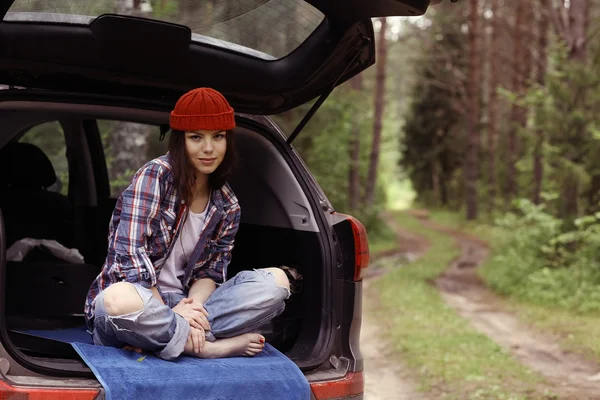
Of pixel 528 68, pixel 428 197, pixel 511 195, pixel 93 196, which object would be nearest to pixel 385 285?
pixel 93 196

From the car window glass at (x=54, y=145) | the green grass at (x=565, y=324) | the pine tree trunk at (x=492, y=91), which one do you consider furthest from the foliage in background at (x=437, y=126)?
the car window glass at (x=54, y=145)

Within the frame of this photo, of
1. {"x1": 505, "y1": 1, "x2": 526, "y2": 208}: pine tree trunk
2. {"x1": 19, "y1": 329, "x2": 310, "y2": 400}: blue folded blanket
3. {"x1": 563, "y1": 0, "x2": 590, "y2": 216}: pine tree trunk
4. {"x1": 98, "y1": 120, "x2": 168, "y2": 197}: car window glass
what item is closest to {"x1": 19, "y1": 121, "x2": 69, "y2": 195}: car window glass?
{"x1": 19, "y1": 329, "x2": 310, "y2": 400}: blue folded blanket

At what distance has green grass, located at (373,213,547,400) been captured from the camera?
6320 millimetres

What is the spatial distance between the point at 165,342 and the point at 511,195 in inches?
1070

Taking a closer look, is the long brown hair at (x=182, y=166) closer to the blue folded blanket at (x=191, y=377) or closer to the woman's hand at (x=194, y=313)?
the woman's hand at (x=194, y=313)

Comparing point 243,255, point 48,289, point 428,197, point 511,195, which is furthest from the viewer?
point 428,197

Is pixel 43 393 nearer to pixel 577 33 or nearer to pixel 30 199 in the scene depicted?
pixel 30 199

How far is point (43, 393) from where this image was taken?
9.87 ft

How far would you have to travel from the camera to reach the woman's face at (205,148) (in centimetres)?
371

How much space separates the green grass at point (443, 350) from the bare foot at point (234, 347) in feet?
9.24

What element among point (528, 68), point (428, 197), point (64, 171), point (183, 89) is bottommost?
point (428, 197)

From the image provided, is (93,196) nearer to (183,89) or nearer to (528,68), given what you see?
(183,89)

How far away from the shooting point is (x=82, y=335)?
4.05 m

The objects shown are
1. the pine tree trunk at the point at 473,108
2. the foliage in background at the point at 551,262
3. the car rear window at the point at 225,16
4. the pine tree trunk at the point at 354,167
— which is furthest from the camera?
the pine tree trunk at the point at 354,167
